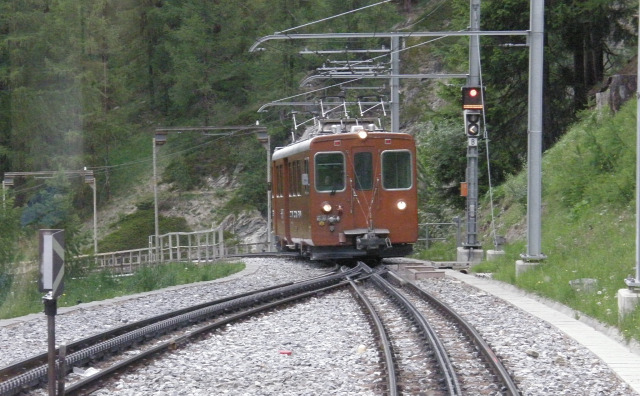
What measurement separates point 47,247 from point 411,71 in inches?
2136

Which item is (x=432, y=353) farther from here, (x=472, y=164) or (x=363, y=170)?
(x=472, y=164)

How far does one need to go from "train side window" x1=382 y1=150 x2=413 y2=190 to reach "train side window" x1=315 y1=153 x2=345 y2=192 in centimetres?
97

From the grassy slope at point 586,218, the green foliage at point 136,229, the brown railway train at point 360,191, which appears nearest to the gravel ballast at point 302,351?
the grassy slope at point 586,218

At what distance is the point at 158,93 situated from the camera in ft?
229

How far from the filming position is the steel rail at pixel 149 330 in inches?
358

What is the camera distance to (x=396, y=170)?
23.2 metres

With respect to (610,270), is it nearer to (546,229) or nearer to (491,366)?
(491,366)

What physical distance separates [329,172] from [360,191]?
817 mm

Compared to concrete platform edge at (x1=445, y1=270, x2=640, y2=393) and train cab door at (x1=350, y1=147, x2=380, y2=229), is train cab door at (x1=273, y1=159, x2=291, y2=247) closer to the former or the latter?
train cab door at (x1=350, y1=147, x2=380, y2=229)

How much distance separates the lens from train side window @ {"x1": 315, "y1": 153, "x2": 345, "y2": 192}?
75.3 feet

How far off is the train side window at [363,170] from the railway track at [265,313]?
17.2ft

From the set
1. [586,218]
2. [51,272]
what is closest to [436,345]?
[51,272]

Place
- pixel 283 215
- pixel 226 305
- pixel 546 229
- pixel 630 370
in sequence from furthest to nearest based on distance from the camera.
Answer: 1. pixel 283 215
2. pixel 546 229
3. pixel 226 305
4. pixel 630 370

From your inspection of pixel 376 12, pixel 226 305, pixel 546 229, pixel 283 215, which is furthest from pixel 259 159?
pixel 226 305
